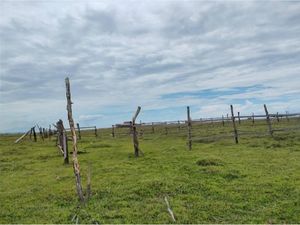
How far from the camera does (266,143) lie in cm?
2003

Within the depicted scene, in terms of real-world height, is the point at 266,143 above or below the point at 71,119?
below

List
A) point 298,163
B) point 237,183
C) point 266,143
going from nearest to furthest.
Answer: point 237,183
point 298,163
point 266,143

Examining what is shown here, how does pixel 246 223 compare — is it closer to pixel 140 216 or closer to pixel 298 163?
pixel 140 216

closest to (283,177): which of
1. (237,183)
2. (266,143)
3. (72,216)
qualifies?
(237,183)

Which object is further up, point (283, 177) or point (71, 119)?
point (71, 119)

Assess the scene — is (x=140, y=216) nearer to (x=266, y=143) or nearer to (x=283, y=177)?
(x=283, y=177)

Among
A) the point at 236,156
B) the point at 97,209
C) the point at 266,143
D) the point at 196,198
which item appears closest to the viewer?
the point at 97,209

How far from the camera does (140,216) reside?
7613mm

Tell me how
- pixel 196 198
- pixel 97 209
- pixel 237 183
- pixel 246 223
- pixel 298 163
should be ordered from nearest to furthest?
pixel 246 223
pixel 97 209
pixel 196 198
pixel 237 183
pixel 298 163

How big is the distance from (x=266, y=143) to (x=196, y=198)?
1249 cm

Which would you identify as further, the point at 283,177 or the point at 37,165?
the point at 37,165

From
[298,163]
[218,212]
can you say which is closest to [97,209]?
[218,212]

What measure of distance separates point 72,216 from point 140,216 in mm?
1503

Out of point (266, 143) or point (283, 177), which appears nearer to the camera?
point (283, 177)
